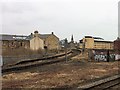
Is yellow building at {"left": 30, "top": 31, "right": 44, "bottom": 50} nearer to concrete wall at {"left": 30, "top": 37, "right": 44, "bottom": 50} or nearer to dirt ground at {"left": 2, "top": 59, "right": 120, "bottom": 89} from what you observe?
concrete wall at {"left": 30, "top": 37, "right": 44, "bottom": 50}

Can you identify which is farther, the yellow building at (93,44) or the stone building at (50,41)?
the stone building at (50,41)

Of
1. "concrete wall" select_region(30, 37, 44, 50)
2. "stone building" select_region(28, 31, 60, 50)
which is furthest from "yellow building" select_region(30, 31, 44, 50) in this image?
"stone building" select_region(28, 31, 60, 50)

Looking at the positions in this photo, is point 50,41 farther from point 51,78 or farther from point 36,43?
point 51,78

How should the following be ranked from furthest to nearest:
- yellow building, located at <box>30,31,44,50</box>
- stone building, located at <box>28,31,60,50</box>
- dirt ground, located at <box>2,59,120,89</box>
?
stone building, located at <box>28,31,60,50</box> → yellow building, located at <box>30,31,44,50</box> → dirt ground, located at <box>2,59,120,89</box>

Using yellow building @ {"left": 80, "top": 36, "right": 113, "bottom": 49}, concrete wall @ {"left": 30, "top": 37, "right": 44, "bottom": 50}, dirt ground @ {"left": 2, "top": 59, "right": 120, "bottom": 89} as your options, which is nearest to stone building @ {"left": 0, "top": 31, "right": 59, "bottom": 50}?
concrete wall @ {"left": 30, "top": 37, "right": 44, "bottom": 50}

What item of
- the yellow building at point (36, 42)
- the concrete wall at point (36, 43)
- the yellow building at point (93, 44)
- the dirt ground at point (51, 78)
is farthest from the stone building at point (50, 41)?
the dirt ground at point (51, 78)

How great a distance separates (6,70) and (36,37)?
5858cm

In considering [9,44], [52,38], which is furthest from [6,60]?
[52,38]

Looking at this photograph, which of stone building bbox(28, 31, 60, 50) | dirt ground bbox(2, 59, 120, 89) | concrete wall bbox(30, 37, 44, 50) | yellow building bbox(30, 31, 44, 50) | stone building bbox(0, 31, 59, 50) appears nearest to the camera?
dirt ground bbox(2, 59, 120, 89)

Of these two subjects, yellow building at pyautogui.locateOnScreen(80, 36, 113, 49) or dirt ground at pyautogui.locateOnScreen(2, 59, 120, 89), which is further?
yellow building at pyautogui.locateOnScreen(80, 36, 113, 49)

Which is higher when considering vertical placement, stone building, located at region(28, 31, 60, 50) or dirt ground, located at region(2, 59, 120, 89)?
stone building, located at region(28, 31, 60, 50)

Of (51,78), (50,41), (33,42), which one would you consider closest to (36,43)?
(33,42)

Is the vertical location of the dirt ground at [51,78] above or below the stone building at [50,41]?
below

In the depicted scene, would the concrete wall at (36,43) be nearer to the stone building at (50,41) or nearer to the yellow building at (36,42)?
the yellow building at (36,42)
